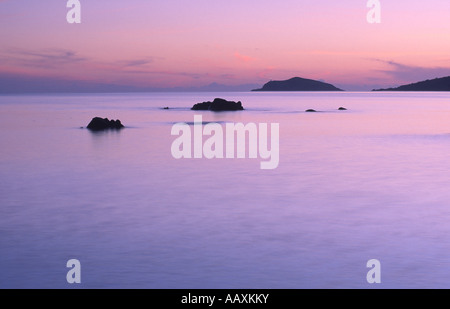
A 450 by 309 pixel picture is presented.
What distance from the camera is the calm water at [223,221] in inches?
403

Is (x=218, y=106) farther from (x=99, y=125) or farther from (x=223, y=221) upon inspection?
(x=223, y=221)

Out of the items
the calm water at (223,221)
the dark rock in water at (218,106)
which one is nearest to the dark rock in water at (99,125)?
the calm water at (223,221)

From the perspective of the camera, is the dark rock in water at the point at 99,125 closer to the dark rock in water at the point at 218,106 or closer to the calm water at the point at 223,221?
the calm water at the point at 223,221

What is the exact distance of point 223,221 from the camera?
48.0 ft

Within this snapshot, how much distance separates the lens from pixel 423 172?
23.8 meters

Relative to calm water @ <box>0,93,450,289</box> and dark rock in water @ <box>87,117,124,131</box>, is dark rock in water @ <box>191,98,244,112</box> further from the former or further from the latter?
calm water @ <box>0,93,450,289</box>

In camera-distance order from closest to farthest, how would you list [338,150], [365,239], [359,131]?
[365,239], [338,150], [359,131]

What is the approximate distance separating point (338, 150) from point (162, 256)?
22897 millimetres

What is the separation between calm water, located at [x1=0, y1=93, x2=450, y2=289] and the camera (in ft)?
33.6

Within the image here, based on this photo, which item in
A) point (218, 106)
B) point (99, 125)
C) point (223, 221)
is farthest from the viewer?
point (218, 106)

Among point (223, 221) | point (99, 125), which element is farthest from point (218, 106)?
point (223, 221)

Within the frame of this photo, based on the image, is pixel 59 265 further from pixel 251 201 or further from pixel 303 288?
pixel 251 201

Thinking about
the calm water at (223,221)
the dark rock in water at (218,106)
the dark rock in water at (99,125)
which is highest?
the dark rock in water at (218,106)
